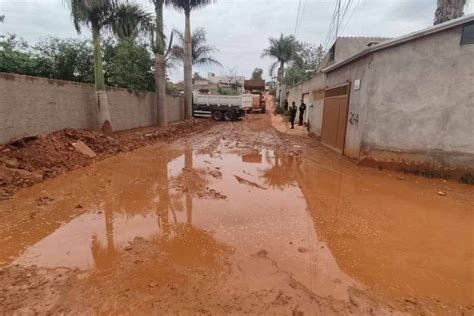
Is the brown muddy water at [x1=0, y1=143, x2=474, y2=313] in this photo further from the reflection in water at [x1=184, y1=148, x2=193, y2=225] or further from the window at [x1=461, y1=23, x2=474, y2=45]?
the window at [x1=461, y1=23, x2=474, y2=45]

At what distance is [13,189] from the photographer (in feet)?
18.9

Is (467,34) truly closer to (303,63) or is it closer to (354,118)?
(354,118)

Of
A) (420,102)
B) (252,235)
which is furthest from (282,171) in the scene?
A: (252,235)

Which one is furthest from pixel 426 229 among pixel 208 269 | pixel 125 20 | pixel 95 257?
pixel 125 20

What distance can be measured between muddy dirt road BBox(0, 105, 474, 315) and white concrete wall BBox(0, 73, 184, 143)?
2321mm

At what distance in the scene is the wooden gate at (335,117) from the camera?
10680mm

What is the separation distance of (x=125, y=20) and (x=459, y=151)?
464 inches

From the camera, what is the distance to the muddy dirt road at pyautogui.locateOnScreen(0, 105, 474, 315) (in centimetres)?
286

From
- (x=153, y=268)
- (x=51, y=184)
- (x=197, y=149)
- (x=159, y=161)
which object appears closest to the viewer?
(x=153, y=268)

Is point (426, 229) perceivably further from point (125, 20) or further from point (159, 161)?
point (125, 20)

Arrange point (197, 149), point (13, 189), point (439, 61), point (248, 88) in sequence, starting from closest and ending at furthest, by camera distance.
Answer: point (13, 189)
point (439, 61)
point (197, 149)
point (248, 88)

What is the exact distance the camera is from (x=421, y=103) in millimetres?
7859

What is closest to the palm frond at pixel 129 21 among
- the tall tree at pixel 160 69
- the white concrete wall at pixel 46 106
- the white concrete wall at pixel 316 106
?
the tall tree at pixel 160 69

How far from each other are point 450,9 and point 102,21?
11.6 m
